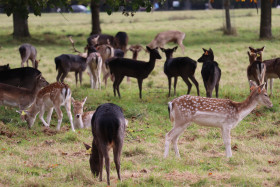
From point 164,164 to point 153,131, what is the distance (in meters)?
2.43

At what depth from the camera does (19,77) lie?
11.8 m

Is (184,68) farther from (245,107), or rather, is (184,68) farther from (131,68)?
(245,107)

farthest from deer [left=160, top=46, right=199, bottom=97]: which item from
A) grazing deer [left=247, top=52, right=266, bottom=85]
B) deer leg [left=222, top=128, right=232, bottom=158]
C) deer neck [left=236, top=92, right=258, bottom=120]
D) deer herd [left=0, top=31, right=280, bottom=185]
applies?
deer leg [left=222, top=128, right=232, bottom=158]

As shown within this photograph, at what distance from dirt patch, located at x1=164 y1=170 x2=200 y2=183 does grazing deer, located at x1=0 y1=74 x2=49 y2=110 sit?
4617 mm

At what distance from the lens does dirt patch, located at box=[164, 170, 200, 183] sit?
6582 mm

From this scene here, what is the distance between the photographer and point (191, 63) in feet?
40.9

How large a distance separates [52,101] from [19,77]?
2.21 meters

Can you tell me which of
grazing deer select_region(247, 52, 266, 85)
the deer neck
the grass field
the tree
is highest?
the tree

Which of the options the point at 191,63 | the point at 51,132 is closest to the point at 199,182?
the point at 51,132

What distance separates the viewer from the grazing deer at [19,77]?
11.7 m

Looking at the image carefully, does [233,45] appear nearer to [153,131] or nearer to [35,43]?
[35,43]

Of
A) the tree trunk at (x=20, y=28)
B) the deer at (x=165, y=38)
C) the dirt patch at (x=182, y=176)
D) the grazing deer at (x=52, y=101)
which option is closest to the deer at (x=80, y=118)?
the grazing deer at (x=52, y=101)

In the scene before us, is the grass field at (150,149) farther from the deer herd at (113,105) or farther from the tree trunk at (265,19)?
the tree trunk at (265,19)

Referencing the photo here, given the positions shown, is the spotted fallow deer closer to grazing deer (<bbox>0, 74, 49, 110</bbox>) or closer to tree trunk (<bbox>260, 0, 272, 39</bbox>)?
grazing deer (<bbox>0, 74, 49, 110</bbox>)
